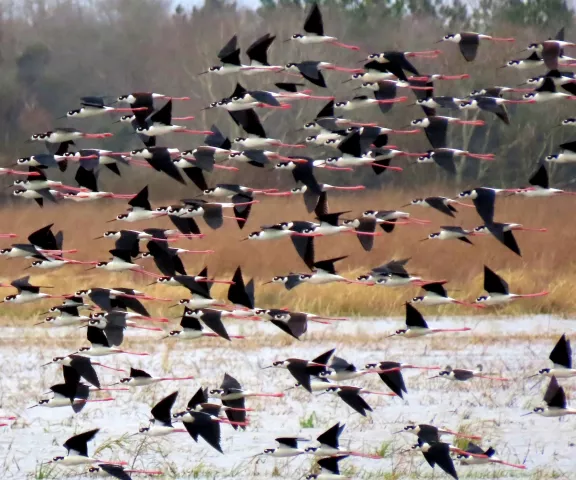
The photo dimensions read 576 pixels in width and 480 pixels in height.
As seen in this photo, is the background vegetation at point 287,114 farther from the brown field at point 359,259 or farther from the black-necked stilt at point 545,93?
the black-necked stilt at point 545,93

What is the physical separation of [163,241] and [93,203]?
36.7 ft

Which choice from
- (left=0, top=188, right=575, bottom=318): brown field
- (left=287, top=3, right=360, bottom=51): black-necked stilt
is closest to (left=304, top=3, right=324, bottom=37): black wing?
(left=287, top=3, right=360, bottom=51): black-necked stilt

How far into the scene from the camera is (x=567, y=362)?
23.3 feet

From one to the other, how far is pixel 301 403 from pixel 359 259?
5445mm

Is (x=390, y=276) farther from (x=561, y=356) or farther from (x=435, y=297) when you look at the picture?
(x=561, y=356)

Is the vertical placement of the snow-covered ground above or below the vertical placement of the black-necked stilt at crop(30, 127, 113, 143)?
below

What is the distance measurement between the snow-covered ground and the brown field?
1.02 feet

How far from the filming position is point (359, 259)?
15070 millimetres

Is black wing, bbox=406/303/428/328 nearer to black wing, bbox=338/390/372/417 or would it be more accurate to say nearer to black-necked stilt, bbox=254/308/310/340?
black wing, bbox=338/390/372/417

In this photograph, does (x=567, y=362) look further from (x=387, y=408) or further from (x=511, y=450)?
(x=387, y=408)

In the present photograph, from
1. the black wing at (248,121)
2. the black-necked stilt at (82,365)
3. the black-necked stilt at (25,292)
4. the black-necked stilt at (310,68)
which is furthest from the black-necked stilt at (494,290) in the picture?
the black-necked stilt at (25,292)

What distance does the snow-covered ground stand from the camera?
8023 millimetres

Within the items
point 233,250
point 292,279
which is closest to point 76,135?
point 292,279

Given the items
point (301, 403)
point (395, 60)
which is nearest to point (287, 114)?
point (301, 403)
